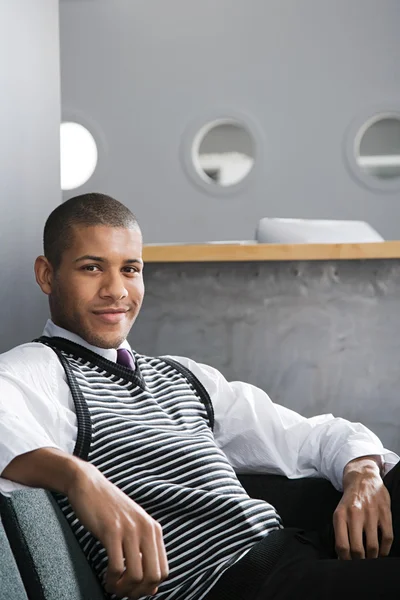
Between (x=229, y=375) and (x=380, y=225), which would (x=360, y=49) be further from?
(x=229, y=375)

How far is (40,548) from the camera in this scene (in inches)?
37.4

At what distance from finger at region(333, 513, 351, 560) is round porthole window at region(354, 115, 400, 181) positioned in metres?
5.70

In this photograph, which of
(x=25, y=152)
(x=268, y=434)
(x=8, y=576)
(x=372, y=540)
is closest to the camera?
(x=8, y=576)

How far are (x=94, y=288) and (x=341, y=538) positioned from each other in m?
0.56

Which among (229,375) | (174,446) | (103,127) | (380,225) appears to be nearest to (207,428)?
(174,446)

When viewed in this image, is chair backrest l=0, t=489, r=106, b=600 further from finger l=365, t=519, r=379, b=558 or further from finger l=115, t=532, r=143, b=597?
finger l=365, t=519, r=379, b=558

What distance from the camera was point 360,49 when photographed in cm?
657

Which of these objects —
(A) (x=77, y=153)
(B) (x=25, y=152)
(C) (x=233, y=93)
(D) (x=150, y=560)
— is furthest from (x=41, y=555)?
(A) (x=77, y=153)

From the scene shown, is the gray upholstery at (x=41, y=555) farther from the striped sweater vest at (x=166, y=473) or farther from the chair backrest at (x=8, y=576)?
the striped sweater vest at (x=166, y=473)

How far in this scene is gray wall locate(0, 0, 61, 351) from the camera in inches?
69.1

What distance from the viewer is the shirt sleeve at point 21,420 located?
1039 mm

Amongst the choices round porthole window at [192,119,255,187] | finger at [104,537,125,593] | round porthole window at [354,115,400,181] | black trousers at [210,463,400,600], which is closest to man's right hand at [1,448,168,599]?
finger at [104,537,125,593]

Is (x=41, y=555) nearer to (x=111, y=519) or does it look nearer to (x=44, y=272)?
(x=111, y=519)

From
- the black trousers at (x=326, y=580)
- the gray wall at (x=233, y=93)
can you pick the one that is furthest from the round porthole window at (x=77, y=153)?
the black trousers at (x=326, y=580)
